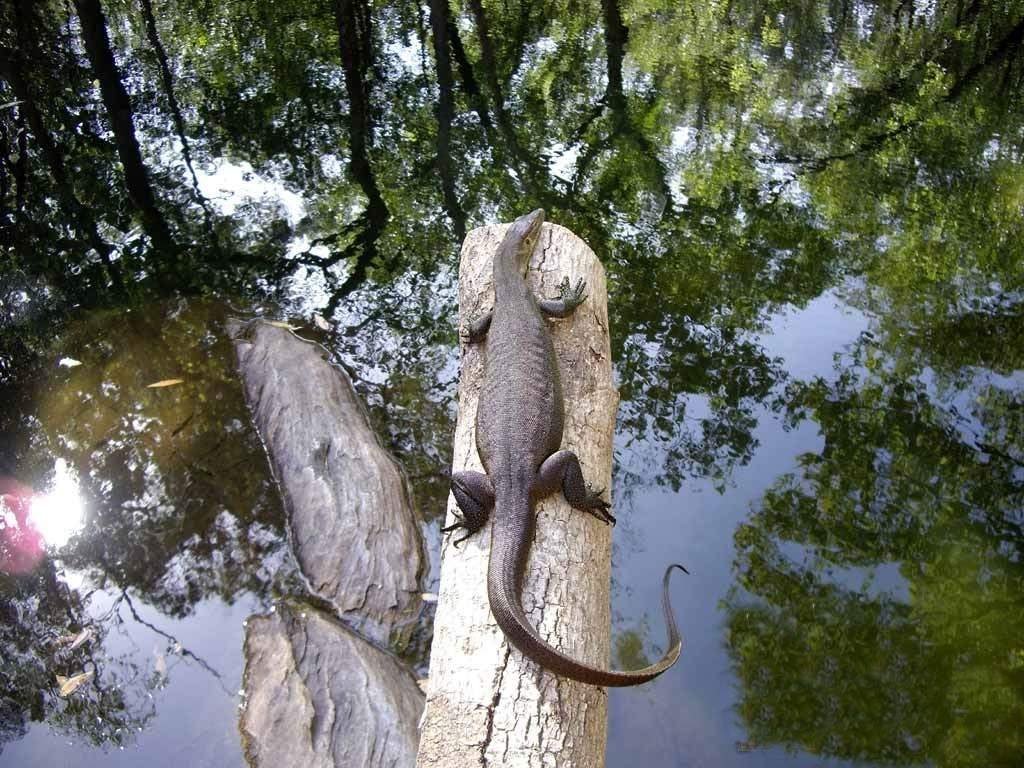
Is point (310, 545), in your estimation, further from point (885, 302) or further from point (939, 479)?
point (885, 302)

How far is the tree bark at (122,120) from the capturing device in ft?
32.6

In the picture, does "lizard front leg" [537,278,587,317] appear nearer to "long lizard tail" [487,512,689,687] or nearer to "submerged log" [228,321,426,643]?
"long lizard tail" [487,512,689,687]

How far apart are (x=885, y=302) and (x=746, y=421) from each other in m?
2.79

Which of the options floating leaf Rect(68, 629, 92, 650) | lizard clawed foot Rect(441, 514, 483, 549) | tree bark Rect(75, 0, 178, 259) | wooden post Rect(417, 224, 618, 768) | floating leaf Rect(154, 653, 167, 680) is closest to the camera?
wooden post Rect(417, 224, 618, 768)

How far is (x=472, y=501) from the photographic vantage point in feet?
11.9

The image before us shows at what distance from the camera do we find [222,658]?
17.0ft

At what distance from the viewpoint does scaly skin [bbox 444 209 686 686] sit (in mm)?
2979

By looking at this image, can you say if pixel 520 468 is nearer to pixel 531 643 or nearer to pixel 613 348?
pixel 531 643

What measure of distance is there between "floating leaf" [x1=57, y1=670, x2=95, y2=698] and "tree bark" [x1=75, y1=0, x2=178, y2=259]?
18.3 feet

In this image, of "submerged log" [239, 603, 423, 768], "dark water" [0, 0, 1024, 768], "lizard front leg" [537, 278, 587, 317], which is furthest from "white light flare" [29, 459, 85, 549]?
"lizard front leg" [537, 278, 587, 317]

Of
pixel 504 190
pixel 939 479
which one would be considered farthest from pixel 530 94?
pixel 939 479

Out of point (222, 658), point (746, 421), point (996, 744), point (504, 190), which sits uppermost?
point (504, 190)

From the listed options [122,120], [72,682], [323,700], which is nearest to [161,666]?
[72,682]

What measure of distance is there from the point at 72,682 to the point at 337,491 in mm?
2035
